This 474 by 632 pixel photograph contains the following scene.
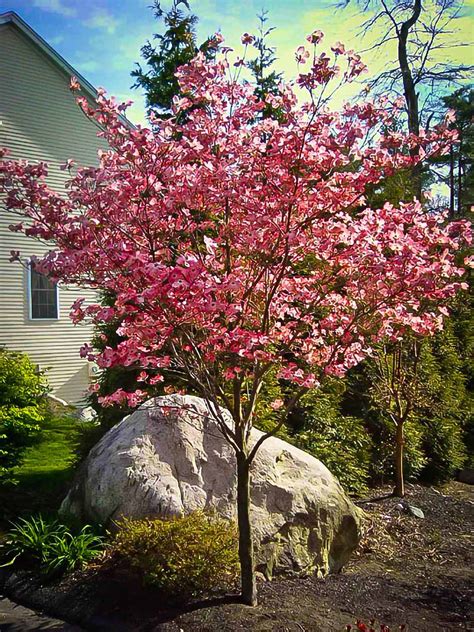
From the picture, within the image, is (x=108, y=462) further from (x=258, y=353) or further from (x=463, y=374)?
(x=463, y=374)

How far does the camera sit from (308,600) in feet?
10.6

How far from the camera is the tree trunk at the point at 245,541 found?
319 centimetres

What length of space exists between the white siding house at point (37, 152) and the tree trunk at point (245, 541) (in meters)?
8.49

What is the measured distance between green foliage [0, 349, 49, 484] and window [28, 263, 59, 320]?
6.25m

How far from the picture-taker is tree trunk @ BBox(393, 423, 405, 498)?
18.5 ft

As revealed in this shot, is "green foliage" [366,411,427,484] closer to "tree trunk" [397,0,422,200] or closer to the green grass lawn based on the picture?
the green grass lawn

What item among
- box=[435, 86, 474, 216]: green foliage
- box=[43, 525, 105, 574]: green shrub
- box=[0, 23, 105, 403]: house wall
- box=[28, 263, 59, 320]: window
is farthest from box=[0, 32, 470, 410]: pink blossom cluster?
box=[435, 86, 474, 216]: green foliage

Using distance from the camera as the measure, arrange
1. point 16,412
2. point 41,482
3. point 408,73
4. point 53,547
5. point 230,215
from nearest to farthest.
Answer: point 230,215 → point 53,547 → point 16,412 → point 41,482 → point 408,73

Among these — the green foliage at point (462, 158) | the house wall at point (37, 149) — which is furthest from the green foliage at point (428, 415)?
the green foliage at point (462, 158)

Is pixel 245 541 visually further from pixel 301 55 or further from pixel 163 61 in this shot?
pixel 163 61

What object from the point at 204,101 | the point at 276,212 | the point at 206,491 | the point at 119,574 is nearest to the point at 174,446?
the point at 206,491

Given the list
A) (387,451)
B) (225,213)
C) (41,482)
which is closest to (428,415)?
(387,451)

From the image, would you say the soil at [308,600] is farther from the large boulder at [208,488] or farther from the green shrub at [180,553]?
the large boulder at [208,488]

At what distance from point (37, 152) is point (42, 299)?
274 centimetres
